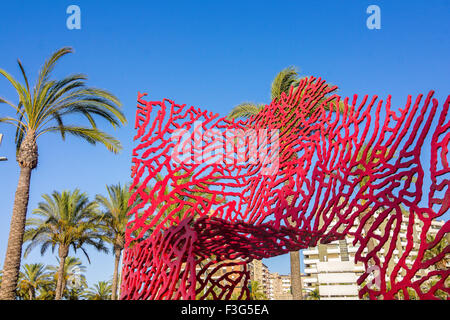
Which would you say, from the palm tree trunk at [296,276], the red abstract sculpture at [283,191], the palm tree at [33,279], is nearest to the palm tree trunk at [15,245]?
the red abstract sculpture at [283,191]

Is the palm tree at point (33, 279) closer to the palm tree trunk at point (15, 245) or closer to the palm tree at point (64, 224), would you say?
the palm tree at point (64, 224)

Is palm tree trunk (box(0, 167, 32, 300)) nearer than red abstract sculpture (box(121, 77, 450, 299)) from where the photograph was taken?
No

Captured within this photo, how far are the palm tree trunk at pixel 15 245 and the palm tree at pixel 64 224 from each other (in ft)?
43.3

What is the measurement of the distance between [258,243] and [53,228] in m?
20.7

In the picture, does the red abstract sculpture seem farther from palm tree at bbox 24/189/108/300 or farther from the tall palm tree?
palm tree at bbox 24/189/108/300

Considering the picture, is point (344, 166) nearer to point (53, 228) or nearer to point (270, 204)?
point (270, 204)

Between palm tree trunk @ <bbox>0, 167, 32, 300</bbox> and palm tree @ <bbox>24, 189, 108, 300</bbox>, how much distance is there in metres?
13.2

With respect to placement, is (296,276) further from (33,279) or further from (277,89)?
(33,279)

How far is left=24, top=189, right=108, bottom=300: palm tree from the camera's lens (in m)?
22.6

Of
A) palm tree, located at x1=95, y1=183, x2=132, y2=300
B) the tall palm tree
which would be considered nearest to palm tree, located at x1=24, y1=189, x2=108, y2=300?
palm tree, located at x1=95, y1=183, x2=132, y2=300

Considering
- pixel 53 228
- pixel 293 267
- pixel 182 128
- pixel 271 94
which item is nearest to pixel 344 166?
pixel 182 128
